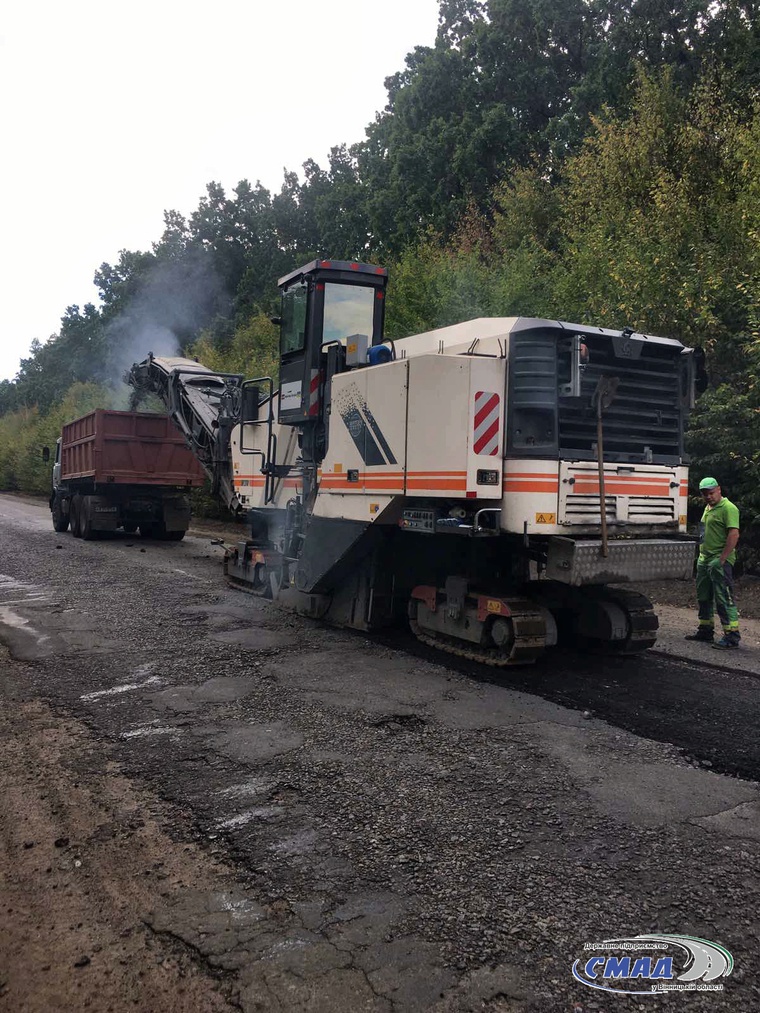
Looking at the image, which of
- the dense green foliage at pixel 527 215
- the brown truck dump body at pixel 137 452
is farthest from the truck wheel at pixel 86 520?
the dense green foliage at pixel 527 215

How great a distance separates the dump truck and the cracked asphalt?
10.7m

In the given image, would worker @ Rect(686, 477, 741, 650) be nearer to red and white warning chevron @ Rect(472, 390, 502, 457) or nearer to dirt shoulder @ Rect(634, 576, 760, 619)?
dirt shoulder @ Rect(634, 576, 760, 619)

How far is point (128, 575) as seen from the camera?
12312mm

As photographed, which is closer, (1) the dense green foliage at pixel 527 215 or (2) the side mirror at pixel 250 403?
(2) the side mirror at pixel 250 403

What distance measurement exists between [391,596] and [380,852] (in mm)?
4596

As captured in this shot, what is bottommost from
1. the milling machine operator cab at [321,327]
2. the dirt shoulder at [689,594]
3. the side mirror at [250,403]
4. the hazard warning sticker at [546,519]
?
the dirt shoulder at [689,594]

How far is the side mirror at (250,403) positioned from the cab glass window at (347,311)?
1.88 m

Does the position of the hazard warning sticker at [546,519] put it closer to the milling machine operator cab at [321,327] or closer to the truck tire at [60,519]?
the milling machine operator cab at [321,327]

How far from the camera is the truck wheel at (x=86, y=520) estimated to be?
17797mm

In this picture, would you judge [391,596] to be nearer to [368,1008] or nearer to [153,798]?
[153,798]

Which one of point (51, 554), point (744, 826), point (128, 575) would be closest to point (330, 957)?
point (744, 826)

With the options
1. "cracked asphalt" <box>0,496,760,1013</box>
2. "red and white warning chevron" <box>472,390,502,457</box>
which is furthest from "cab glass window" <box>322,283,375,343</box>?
"cracked asphalt" <box>0,496,760,1013</box>

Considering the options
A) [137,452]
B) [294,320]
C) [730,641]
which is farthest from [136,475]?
[730,641]

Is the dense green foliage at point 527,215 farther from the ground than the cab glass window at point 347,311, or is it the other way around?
the dense green foliage at point 527,215
